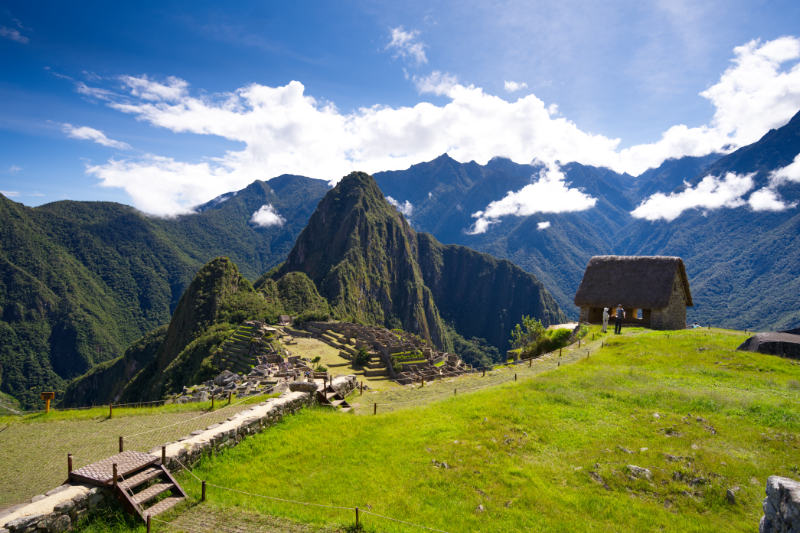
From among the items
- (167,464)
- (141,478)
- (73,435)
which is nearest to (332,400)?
(167,464)

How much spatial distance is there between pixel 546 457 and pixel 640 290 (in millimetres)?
20772

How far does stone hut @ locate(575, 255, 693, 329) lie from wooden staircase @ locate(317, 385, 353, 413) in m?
19.5

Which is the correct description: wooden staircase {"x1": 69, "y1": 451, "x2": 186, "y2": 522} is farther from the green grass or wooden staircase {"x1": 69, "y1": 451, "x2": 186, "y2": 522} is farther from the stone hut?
the stone hut

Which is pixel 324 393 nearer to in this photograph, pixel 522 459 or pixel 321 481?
pixel 321 481

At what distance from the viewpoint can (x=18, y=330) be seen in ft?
513

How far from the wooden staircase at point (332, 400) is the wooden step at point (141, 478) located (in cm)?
590

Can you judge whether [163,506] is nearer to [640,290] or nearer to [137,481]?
[137,481]

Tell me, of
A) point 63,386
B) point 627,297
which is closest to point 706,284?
point 627,297

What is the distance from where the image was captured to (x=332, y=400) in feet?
46.1

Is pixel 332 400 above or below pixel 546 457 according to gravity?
below

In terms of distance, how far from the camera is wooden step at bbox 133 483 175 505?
290 inches

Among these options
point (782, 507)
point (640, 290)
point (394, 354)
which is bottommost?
point (394, 354)

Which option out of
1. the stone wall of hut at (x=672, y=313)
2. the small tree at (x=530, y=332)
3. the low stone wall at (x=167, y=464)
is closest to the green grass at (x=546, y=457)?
the low stone wall at (x=167, y=464)

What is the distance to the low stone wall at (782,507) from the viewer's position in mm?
4766
